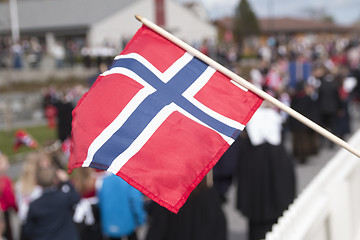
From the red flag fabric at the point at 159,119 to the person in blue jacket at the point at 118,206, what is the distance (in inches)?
97.0

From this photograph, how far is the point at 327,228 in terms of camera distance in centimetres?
367

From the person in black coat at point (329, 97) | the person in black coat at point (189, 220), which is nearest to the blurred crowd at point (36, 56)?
the person in black coat at point (329, 97)

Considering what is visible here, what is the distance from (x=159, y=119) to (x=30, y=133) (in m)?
16.9

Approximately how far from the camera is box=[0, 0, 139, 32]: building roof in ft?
160

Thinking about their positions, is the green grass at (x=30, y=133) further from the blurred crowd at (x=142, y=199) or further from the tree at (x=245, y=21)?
the tree at (x=245, y=21)

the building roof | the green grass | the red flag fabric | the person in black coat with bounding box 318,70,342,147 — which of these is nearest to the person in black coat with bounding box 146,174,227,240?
the red flag fabric

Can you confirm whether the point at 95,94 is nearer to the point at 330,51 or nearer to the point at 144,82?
the point at 144,82

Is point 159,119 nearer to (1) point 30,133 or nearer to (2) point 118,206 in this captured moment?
(2) point 118,206

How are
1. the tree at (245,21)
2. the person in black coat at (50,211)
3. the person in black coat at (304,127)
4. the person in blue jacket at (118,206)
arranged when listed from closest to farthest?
the person in black coat at (50,211), the person in blue jacket at (118,206), the person in black coat at (304,127), the tree at (245,21)

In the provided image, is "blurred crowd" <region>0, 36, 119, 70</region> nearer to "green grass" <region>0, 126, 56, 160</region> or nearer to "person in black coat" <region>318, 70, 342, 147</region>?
"green grass" <region>0, 126, 56, 160</region>

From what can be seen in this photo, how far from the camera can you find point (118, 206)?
5008 mm

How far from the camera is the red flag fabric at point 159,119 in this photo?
2.44m

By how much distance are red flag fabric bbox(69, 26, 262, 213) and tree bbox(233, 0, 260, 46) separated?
206ft

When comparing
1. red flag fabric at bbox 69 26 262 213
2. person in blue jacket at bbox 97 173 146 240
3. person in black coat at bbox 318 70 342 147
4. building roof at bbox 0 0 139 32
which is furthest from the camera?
building roof at bbox 0 0 139 32
